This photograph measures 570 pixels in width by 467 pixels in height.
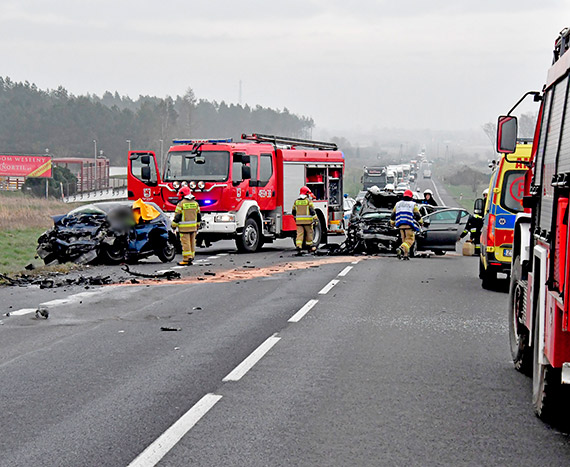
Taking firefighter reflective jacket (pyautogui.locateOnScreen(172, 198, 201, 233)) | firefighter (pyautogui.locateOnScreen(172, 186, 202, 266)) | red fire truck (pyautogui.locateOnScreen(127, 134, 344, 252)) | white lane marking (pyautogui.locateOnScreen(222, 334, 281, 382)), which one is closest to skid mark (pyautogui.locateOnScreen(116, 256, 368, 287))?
firefighter (pyautogui.locateOnScreen(172, 186, 202, 266))

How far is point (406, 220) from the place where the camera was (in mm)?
21734

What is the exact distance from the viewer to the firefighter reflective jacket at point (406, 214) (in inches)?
850

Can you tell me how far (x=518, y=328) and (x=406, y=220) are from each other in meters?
13.6

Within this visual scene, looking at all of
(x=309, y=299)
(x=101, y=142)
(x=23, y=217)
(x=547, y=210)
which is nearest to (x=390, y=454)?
(x=547, y=210)

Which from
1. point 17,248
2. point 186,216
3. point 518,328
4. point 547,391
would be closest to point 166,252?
point 186,216

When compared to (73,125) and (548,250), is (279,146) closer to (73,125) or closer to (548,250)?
(548,250)

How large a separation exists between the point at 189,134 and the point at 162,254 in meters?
128

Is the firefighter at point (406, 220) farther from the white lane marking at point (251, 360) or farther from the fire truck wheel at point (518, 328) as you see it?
the fire truck wheel at point (518, 328)

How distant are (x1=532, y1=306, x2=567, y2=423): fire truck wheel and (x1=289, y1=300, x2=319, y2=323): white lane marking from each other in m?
5.22

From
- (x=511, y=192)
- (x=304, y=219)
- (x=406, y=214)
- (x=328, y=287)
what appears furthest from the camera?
(x=304, y=219)

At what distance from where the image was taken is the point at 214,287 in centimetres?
1546

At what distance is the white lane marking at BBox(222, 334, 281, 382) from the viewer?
778 centimetres

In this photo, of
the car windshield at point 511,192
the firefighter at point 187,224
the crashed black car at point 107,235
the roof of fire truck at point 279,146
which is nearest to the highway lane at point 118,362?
the car windshield at point 511,192

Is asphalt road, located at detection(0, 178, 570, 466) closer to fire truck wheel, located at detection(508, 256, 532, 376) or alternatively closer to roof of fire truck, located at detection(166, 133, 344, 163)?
fire truck wheel, located at detection(508, 256, 532, 376)
